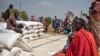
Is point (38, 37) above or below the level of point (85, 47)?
below

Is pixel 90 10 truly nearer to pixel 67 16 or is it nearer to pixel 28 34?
pixel 28 34

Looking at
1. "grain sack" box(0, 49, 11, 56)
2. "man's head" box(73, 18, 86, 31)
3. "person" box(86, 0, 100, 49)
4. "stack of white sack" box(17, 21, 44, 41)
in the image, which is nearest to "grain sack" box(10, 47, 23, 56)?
"grain sack" box(0, 49, 11, 56)

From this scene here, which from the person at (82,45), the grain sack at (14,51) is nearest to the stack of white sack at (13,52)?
the grain sack at (14,51)

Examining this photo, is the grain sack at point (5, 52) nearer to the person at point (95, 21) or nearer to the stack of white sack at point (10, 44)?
the stack of white sack at point (10, 44)

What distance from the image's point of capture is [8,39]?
5762 mm

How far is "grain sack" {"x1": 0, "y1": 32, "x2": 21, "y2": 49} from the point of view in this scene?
218 inches

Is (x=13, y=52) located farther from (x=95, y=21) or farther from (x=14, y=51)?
(x=95, y=21)

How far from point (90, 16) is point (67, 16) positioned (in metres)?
13.1

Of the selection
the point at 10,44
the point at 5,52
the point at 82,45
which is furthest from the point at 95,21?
the point at 10,44

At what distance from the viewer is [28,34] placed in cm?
1247

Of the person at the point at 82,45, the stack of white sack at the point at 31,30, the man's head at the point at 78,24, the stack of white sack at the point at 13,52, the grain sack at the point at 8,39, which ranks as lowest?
the stack of white sack at the point at 31,30

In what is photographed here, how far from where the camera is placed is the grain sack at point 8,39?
218 inches

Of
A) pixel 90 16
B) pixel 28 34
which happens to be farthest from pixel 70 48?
pixel 28 34

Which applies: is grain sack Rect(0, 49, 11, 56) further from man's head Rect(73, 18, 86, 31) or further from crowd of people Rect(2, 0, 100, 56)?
man's head Rect(73, 18, 86, 31)
